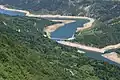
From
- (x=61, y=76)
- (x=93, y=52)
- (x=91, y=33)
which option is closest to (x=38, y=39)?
(x=93, y=52)

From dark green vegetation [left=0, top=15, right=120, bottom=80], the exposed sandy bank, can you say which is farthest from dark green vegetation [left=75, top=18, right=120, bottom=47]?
dark green vegetation [left=0, top=15, right=120, bottom=80]

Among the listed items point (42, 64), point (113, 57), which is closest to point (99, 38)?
point (113, 57)

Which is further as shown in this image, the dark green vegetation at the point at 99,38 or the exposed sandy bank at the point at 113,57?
the dark green vegetation at the point at 99,38

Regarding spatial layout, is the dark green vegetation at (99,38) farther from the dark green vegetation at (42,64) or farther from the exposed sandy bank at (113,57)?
the dark green vegetation at (42,64)

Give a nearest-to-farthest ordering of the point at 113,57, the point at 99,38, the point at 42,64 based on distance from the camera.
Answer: the point at 42,64 → the point at 113,57 → the point at 99,38

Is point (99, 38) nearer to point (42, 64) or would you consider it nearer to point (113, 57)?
point (113, 57)

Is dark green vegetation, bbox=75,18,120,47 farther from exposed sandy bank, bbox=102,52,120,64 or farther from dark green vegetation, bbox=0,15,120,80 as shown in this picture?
dark green vegetation, bbox=0,15,120,80

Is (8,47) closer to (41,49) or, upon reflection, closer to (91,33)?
(41,49)

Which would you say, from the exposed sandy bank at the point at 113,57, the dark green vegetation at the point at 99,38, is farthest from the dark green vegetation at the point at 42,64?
the dark green vegetation at the point at 99,38
